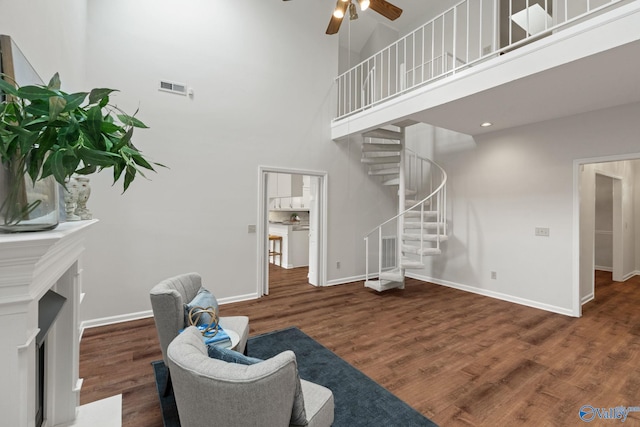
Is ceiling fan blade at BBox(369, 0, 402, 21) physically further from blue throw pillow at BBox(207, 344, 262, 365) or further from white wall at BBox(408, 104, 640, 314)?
blue throw pillow at BBox(207, 344, 262, 365)

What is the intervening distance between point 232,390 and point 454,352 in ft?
8.34

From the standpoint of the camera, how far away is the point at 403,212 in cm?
477

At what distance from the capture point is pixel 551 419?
1980mm

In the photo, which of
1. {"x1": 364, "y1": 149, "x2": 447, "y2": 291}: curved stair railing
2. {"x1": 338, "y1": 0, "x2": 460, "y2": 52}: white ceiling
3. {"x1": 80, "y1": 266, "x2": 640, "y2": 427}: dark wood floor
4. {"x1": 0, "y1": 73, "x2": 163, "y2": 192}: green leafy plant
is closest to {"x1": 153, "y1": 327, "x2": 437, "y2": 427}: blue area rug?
{"x1": 80, "y1": 266, "x2": 640, "y2": 427}: dark wood floor

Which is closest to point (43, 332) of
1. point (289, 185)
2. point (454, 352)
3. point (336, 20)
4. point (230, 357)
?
point (230, 357)

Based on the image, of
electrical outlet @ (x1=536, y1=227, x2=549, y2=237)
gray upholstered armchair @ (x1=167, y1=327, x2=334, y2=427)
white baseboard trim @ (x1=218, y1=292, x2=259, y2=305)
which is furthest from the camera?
white baseboard trim @ (x1=218, y1=292, x2=259, y2=305)

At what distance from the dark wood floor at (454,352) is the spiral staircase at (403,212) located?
594 millimetres

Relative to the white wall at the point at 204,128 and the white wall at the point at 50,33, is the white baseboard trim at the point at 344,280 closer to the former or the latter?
→ the white wall at the point at 204,128

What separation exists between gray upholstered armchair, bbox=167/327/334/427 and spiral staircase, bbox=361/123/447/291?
11.9 feet

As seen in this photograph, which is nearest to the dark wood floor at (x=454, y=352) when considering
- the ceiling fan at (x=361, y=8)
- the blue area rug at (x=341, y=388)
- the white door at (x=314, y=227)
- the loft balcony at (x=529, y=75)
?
the blue area rug at (x=341, y=388)

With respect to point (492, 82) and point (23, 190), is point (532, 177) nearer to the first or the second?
point (492, 82)

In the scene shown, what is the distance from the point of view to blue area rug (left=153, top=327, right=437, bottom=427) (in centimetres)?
196

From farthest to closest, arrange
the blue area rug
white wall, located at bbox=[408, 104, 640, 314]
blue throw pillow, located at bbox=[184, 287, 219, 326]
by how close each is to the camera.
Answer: white wall, located at bbox=[408, 104, 640, 314]
blue throw pillow, located at bbox=[184, 287, 219, 326]
the blue area rug

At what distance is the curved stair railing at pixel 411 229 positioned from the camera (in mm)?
4711
